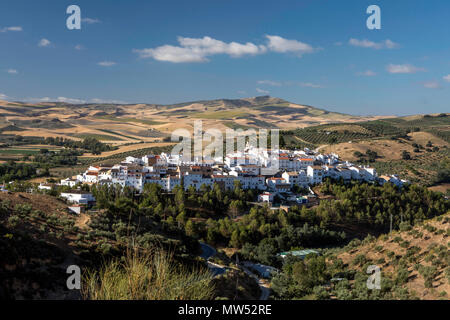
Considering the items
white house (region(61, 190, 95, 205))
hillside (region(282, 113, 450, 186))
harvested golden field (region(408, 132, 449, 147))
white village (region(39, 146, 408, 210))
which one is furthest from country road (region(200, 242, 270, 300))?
harvested golden field (region(408, 132, 449, 147))

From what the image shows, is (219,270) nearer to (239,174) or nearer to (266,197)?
(266,197)

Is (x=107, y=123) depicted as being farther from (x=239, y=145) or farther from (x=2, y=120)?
(x=239, y=145)

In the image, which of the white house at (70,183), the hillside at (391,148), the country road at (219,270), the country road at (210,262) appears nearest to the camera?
the country road at (219,270)

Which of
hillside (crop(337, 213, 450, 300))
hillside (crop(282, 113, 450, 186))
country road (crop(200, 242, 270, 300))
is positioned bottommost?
country road (crop(200, 242, 270, 300))

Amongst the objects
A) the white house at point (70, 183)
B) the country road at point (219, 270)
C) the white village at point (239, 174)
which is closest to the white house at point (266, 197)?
the white village at point (239, 174)

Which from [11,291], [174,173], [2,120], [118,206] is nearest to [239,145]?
[174,173]

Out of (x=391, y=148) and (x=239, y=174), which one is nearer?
(x=239, y=174)

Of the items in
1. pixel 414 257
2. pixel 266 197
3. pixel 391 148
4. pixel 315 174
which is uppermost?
pixel 391 148

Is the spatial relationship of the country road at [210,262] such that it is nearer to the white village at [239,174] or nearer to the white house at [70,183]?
the white village at [239,174]

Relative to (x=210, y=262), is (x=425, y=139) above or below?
above

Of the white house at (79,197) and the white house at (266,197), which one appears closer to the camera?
the white house at (79,197)

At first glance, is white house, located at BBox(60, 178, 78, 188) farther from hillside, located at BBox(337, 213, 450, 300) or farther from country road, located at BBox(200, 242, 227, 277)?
hillside, located at BBox(337, 213, 450, 300)

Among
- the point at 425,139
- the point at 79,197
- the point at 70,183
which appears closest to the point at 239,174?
the point at 79,197
